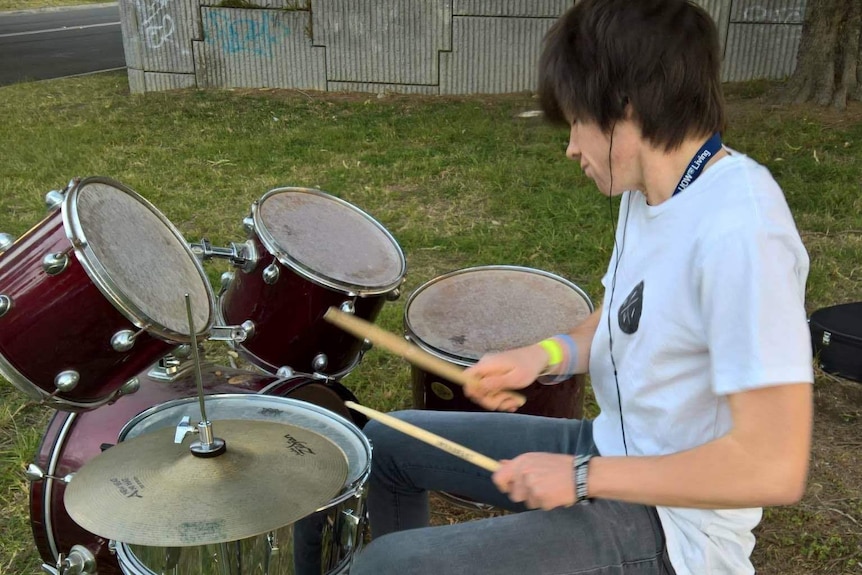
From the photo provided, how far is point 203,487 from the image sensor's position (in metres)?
1.40

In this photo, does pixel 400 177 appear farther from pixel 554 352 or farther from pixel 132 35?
pixel 132 35

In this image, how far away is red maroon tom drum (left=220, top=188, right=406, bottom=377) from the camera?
2.36 m

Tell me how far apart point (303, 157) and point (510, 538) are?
5132 mm

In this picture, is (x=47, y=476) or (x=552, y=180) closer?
(x=47, y=476)

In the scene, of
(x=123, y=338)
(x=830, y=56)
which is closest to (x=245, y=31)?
(x=830, y=56)

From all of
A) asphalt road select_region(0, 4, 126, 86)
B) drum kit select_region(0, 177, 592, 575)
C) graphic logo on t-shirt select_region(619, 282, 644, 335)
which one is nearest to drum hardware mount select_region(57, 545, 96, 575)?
drum kit select_region(0, 177, 592, 575)

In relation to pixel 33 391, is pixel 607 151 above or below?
above

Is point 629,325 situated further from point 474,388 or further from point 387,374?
point 387,374

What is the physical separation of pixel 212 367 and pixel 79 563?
23.6 inches

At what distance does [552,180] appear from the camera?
17.6ft

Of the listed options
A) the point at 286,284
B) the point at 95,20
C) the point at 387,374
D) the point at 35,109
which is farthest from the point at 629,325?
the point at 95,20

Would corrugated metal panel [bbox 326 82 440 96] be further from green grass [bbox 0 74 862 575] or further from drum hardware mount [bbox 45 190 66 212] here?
drum hardware mount [bbox 45 190 66 212]

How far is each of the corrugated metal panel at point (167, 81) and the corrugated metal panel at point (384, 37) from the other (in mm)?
1567

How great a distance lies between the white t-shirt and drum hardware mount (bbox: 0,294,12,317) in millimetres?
1328
